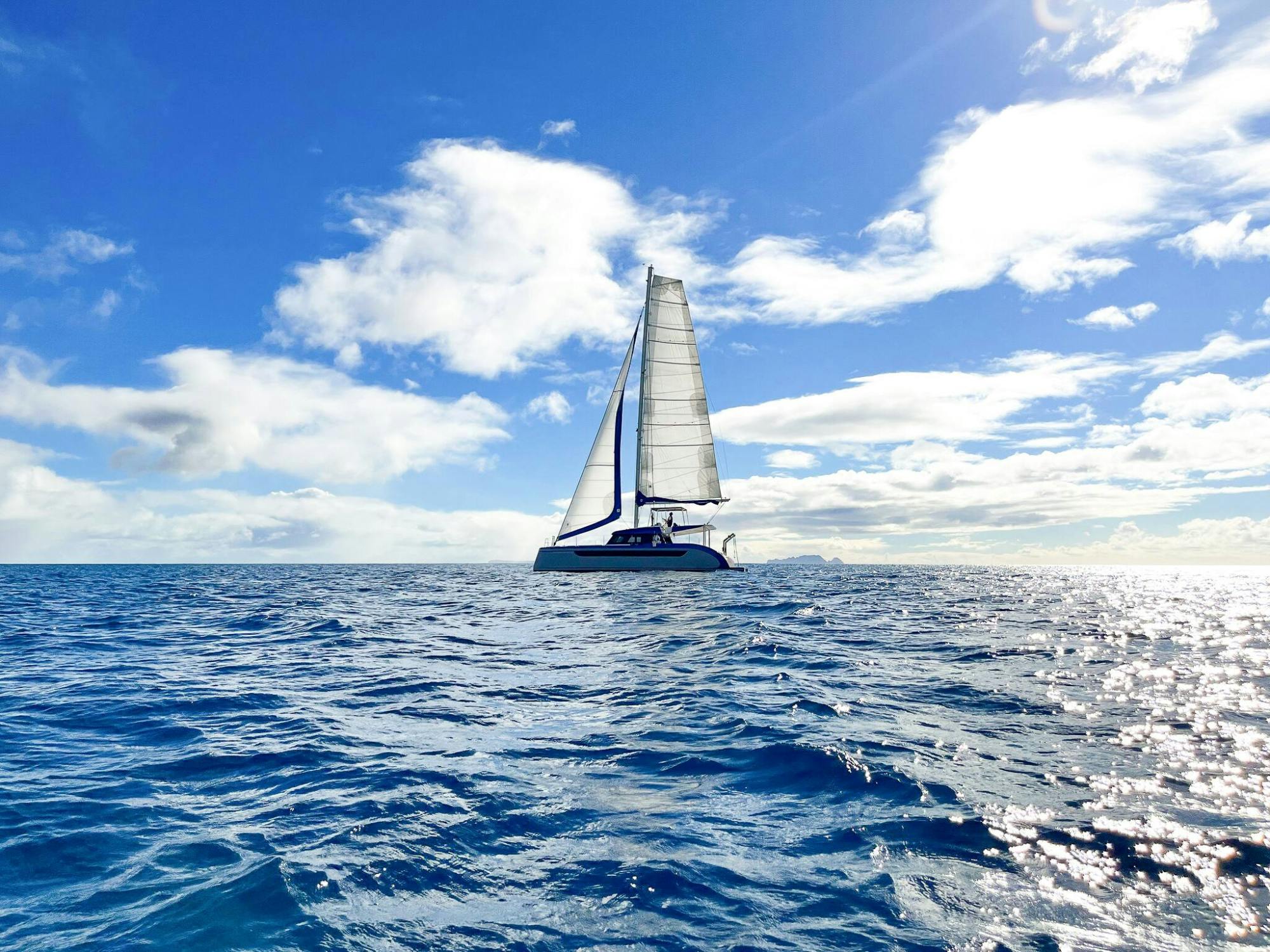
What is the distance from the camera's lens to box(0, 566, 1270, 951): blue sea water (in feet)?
14.9

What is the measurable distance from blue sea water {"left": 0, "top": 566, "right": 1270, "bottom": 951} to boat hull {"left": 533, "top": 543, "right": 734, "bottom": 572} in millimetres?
35556

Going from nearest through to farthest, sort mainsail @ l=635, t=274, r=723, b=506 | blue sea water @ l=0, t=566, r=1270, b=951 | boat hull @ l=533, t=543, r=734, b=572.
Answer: blue sea water @ l=0, t=566, r=1270, b=951
boat hull @ l=533, t=543, r=734, b=572
mainsail @ l=635, t=274, r=723, b=506

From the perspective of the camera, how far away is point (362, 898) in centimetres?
486

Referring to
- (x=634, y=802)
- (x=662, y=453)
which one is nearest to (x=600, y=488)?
(x=662, y=453)

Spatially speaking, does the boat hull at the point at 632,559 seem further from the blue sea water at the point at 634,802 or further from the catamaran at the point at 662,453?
the blue sea water at the point at 634,802

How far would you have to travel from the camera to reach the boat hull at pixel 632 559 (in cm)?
5197

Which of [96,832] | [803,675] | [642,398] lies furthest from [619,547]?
[96,832]

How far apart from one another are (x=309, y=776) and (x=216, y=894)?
9.05 feet

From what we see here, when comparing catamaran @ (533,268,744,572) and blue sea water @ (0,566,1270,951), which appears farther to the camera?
catamaran @ (533,268,744,572)

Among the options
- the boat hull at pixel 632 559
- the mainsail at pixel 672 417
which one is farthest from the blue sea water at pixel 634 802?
the mainsail at pixel 672 417

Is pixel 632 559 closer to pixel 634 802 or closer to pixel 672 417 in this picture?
pixel 672 417

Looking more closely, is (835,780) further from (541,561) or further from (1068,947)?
(541,561)

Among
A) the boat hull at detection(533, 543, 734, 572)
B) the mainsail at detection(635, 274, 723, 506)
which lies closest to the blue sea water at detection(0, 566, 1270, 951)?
the boat hull at detection(533, 543, 734, 572)

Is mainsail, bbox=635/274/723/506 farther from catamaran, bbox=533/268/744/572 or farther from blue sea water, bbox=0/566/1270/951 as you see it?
blue sea water, bbox=0/566/1270/951
